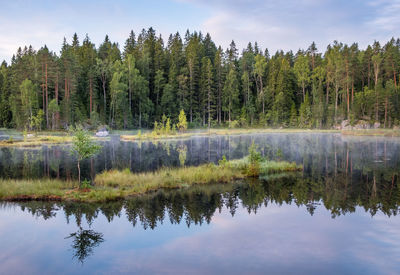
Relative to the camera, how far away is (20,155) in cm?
4041

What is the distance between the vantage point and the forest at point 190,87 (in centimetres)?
7838

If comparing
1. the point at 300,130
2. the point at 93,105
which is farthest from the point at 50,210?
the point at 300,130

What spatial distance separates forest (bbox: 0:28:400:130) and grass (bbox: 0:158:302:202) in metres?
54.6

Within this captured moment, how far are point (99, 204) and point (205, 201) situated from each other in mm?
6447

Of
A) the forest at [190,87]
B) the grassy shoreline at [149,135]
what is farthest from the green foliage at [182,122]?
the forest at [190,87]

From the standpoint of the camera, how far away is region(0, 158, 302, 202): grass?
19.5 m

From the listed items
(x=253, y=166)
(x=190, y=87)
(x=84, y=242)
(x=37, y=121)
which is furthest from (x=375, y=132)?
(x=84, y=242)

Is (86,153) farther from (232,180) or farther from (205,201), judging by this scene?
(232,180)

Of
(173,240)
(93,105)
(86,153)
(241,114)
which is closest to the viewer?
(173,240)

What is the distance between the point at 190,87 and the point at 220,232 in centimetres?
8763

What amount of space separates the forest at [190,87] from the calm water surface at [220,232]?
199ft

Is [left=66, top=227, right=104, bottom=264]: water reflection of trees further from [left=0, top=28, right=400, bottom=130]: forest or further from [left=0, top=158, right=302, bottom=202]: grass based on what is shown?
[left=0, top=28, right=400, bottom=130]: forest

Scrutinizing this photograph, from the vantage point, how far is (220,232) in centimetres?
1499

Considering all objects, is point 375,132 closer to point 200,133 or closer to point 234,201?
point 200,133
